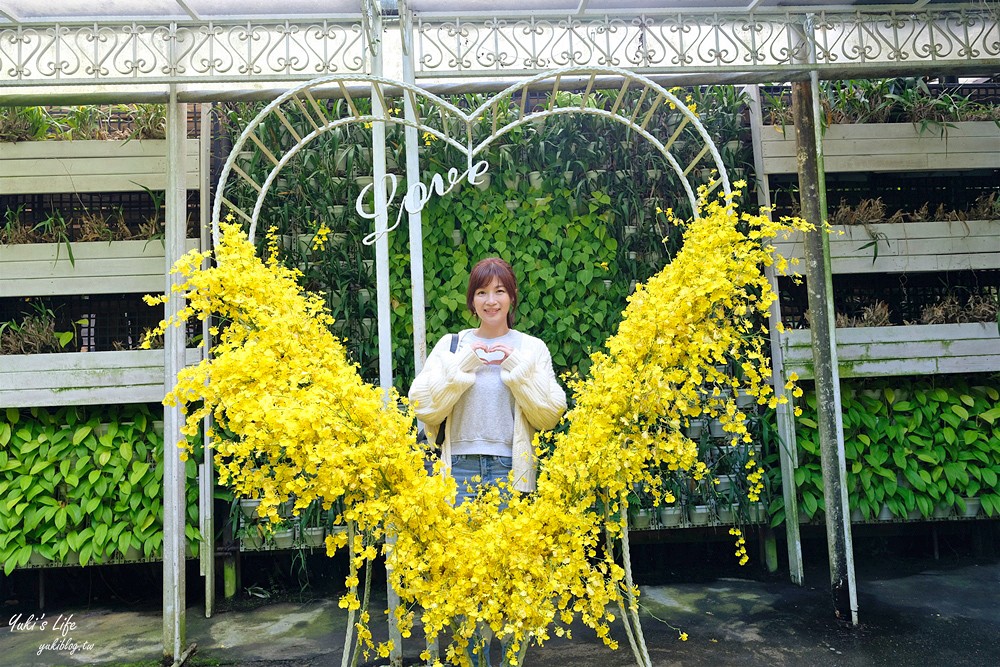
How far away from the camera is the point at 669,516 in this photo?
146 inches

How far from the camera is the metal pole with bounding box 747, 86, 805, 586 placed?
3.65 metres

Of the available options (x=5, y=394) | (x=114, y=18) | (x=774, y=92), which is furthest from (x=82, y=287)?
(x=774, y=92)

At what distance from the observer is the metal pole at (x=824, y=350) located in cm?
308

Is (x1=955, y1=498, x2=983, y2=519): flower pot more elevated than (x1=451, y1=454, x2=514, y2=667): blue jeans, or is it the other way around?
(x1=451, y1=454, x2=514, y2=667): blue jeans

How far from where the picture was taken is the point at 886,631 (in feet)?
9.77

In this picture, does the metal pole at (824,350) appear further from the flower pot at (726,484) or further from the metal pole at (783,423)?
the flower pot at (726,484)

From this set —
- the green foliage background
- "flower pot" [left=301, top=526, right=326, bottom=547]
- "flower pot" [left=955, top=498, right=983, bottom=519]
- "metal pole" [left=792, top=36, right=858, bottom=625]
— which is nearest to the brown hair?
the green foliage background

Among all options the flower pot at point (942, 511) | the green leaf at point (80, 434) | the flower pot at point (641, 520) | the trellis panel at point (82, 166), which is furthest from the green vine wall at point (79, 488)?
the flower pot at point (942, 511)

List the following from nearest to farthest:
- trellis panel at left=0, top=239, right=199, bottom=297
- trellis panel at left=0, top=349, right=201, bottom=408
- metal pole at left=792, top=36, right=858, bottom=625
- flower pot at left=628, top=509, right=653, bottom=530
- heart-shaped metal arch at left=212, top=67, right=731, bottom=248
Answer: heart-shaped metal arch at left=212, top=67, right=731, bottom=248 < metal pole at left=792, top=36, right=858, bottom=625 < trellis panel at left=0, top=349, right=201, bottom=408 < trellis panel at left=0, top=239, right=199, bottom=297 < flower pot at left=628, top=509, right=653, bottom=530

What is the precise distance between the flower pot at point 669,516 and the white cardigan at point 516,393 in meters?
1.56

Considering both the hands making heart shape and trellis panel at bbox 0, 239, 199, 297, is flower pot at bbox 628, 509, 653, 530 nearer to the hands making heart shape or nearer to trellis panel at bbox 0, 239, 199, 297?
the hands making heart shape

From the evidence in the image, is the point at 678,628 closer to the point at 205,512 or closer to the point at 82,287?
the point at 205,512

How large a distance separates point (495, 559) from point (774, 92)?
11.1ft

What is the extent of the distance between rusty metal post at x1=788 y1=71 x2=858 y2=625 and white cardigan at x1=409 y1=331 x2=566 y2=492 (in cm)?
143
